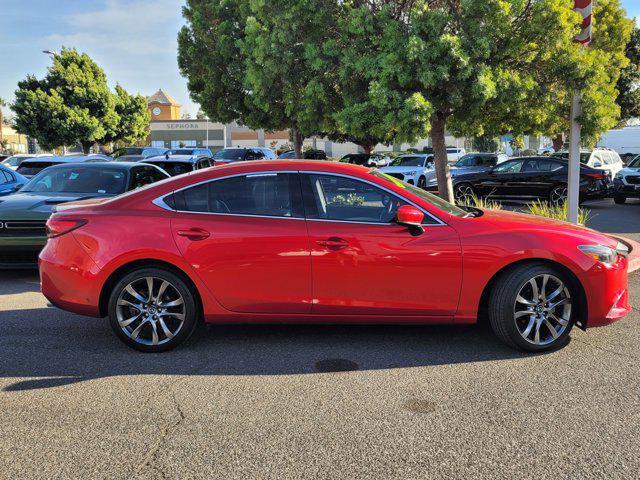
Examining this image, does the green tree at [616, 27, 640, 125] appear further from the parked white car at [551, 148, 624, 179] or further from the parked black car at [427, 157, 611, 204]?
the parked black car at [427, 157, 611, 204]

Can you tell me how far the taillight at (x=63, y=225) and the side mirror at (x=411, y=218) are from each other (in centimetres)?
267

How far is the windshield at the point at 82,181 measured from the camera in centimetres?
821

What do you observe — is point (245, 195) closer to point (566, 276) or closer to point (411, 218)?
point (411, 218)

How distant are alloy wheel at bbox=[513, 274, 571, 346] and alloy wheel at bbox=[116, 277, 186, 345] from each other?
281cm

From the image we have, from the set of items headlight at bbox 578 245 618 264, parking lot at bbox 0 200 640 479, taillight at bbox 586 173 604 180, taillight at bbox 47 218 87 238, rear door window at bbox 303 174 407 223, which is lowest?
parking lot at bbox 0 200 640 479

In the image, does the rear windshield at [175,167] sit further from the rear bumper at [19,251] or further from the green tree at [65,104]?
the green tree at [65,104]

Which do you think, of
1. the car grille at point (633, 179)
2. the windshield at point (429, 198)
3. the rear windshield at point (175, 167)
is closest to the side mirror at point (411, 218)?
the windshield at point (429, 198)

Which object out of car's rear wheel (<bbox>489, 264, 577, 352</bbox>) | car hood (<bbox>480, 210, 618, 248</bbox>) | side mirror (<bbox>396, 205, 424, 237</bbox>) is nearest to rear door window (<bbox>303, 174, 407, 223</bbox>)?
side mirror (<bbox>396, 205, 424, 237</bbox>)

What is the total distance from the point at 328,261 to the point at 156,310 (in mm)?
1516

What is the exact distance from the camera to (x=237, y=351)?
4.79 meters

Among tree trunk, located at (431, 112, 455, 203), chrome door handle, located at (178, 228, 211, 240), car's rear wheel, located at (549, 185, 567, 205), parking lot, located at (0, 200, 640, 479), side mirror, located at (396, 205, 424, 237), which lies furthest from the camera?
car's rear wheel, located at (549, 185, 567, 205)

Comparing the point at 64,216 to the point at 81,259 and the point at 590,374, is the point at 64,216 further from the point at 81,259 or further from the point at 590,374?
the point at 590,374

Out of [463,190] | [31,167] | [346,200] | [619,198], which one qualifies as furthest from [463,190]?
[346,200]

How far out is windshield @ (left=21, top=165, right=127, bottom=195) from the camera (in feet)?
26.9
